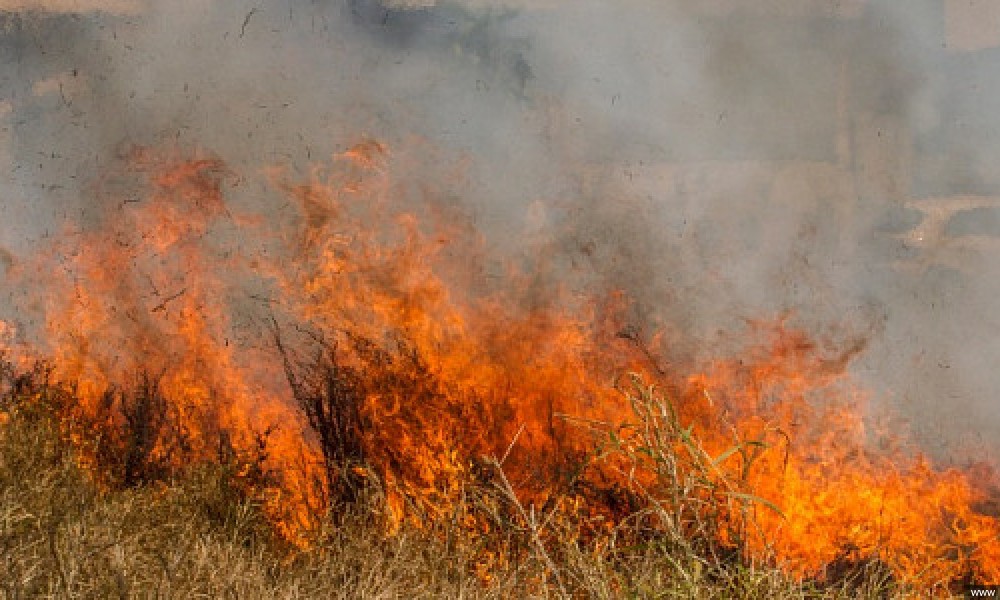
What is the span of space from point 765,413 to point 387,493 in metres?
1.86

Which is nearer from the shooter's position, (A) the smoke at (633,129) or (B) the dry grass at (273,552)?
(B) the dry grass at (273,552)

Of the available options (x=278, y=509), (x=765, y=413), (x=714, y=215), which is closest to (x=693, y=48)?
(x=714, y=215)

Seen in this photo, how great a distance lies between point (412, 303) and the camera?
5.67 meters

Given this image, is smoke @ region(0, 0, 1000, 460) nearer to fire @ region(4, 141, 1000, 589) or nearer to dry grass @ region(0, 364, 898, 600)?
fire @ region(4, 141, 1000, 589)

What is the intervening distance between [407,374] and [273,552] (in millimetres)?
1071

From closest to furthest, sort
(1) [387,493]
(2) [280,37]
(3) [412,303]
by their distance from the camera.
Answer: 1. (1) [387,493]
2. (3) [412,303]
3. (2) [280,37]

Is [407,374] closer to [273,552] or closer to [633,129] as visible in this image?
[273,552]

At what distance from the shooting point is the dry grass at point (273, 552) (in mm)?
3447

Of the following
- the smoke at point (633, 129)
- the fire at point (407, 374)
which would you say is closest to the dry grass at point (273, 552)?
the fire at point (407, 374)

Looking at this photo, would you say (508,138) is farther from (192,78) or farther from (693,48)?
(192,78)

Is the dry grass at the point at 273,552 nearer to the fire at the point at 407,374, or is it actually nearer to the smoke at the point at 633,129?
the fire at the point at 407,374

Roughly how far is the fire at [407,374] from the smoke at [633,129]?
0.26 m

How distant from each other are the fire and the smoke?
0.86 ft

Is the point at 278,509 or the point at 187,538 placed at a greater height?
the point at 187,538
